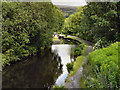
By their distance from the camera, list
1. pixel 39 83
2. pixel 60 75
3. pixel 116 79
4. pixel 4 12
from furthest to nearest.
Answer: pixel 4 12
pixel 60 75
pixel 39 83
pixel 116 79

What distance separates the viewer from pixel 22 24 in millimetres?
11891

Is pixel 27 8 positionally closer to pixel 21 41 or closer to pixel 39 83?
pixel 21 41

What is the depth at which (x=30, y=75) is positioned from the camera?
9000 millimetres

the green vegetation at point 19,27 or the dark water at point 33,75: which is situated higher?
the green vegetation at point 19,27

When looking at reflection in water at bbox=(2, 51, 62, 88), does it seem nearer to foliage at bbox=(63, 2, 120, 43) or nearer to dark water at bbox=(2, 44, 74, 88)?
dark water at bbox=(2, 44, 74, 88)

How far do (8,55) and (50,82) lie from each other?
180 inches

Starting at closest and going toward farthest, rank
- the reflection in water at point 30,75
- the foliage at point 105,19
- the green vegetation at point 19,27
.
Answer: the reflection in water at point 30,75 → the green vegetation at point 19,27 → the foliage at point 105,19

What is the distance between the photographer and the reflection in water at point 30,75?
785 centimetres

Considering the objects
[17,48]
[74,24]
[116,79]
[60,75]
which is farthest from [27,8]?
[74,24]

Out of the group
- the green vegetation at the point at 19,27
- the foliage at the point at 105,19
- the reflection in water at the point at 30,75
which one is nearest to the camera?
the reflection in water at the point at 30,75

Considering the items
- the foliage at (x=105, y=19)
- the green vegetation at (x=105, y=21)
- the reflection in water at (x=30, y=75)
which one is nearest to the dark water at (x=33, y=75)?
the reflection in water at (x=30, y=75)

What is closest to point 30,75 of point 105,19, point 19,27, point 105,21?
point 19,27

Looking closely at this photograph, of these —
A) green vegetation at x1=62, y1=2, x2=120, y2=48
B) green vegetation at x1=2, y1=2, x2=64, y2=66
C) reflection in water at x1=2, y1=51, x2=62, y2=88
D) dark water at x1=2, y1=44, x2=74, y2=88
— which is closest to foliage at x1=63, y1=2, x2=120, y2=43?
green vegetation at x1=62, y1=2, x2=120, y2=48

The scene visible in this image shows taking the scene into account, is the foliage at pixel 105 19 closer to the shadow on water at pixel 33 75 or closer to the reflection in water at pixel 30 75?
the shadow on water at pixel 33 75
